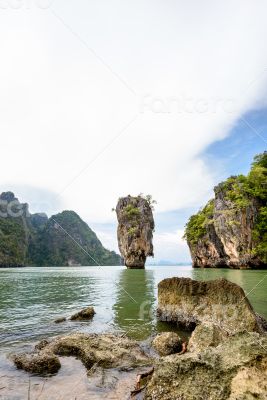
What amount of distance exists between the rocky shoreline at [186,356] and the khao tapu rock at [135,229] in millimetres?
67442

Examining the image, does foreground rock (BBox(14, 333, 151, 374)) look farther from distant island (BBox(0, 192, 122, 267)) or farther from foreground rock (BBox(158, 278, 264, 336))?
distant island (BBox(0, 192, 122, 267))

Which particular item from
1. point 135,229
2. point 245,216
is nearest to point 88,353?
point 245,216

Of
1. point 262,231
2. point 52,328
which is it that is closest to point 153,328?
point 52,328

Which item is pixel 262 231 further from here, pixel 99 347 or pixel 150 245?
pixel 99 347

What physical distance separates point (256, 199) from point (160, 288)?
45608 millimetres

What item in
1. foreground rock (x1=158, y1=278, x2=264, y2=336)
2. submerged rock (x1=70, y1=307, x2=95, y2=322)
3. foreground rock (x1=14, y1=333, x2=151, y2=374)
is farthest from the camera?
submerged rock (x1=70, y1=307, x2=95, y2=322)

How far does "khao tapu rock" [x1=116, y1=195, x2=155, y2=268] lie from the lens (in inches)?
3123

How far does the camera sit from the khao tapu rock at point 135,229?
7931cm

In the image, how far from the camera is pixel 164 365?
5.30 m

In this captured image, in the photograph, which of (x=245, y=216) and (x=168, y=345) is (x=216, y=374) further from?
(x=245, y=216)

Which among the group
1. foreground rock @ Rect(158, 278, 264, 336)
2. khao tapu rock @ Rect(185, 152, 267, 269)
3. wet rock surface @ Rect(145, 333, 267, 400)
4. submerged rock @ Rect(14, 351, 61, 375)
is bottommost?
submerged rock @ Rect(14, 351, 61, 375)

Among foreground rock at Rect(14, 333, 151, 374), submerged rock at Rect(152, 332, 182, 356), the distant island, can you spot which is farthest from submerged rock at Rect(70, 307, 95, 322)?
the distant island

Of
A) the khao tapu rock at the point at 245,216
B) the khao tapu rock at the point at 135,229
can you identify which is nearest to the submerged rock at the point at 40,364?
the khao tapu rock at the point at 245,216

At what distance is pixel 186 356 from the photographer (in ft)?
18.0
